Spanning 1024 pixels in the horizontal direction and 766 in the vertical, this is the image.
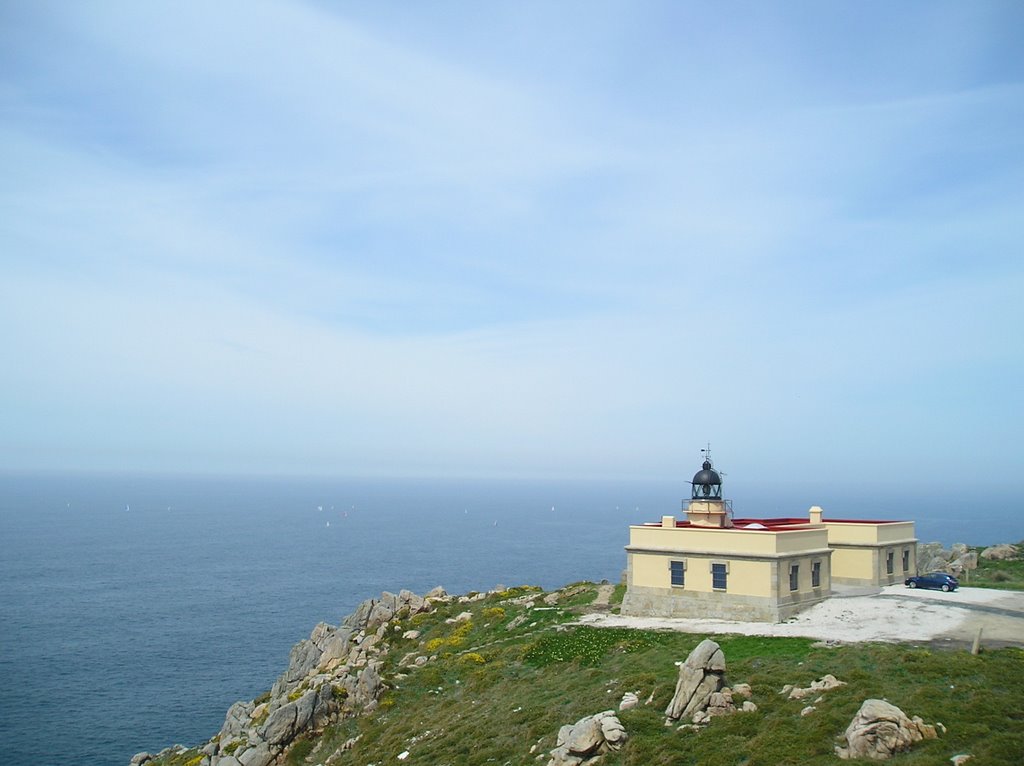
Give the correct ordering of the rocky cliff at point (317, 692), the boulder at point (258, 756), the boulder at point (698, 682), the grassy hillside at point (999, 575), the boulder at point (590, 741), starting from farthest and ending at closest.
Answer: the grassy hillside at point (999, 575)
the rocky cliff at point (317, 692)
the boulder at point (258, 756)
the boulder at point (698, 682)
the boulder at point (590, 741)

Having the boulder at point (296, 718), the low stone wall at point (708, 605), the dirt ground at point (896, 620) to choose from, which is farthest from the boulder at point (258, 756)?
the low stone wall at point (708, 605)

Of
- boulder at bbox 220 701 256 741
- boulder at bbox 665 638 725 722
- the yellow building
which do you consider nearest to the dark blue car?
the yellow building

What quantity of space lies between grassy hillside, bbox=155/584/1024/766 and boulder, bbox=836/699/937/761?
1.16ft

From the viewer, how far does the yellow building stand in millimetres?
43188

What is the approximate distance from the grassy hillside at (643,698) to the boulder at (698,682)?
32.8 inches

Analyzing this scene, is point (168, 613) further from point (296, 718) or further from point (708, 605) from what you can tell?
point (708, 605)

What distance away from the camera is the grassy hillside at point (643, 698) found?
2241 centimetres

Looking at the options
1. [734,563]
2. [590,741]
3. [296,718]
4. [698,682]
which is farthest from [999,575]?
[296,718]

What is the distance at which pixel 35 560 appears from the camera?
15238 centimetres

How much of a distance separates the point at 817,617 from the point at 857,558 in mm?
11605

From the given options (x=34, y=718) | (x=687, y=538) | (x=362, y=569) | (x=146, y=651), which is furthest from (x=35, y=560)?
(x=687, y=538)

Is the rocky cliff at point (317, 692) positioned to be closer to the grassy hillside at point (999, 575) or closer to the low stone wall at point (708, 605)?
the low stone wall at point (708, 605)

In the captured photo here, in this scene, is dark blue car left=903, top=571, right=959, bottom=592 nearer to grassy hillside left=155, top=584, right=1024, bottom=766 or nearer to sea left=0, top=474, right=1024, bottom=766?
grassy hillside left=155, top=584, right=1024, bottom=766

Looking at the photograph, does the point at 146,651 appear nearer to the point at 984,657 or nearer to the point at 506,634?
the point at 506,634
